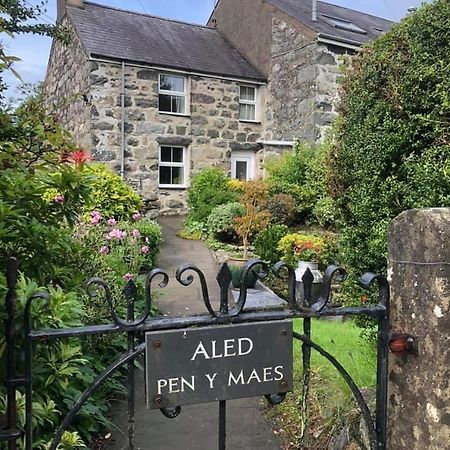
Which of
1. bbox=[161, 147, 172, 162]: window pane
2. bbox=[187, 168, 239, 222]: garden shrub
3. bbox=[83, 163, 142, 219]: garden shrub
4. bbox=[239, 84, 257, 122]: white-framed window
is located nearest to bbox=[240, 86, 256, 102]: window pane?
bbox=[239, 84, 257, 122]: white-framed window

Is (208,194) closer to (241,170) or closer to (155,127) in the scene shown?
(155,127)

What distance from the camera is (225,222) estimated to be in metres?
9.86

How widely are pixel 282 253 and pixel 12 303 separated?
6624 millimetres

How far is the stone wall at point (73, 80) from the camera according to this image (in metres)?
13.6

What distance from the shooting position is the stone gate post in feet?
4.94

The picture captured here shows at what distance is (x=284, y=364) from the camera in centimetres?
150

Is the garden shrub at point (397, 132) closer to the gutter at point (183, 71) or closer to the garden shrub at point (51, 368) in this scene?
the garden shrub at point (51, 368)

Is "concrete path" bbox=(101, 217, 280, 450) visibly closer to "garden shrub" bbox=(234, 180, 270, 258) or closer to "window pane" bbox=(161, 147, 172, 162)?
"garden shrub" bbox=(234, 180, 270, 258)

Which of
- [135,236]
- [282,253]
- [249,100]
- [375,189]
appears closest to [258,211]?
[282,253]

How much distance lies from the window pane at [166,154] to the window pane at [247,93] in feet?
10.6

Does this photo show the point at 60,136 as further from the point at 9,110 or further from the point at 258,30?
the point at 258,30

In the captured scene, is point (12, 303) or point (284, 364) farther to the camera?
point (284, 364)

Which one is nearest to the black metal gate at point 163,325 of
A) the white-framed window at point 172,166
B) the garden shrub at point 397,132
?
the garden shrub at point 397,132

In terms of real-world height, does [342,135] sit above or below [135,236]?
above
